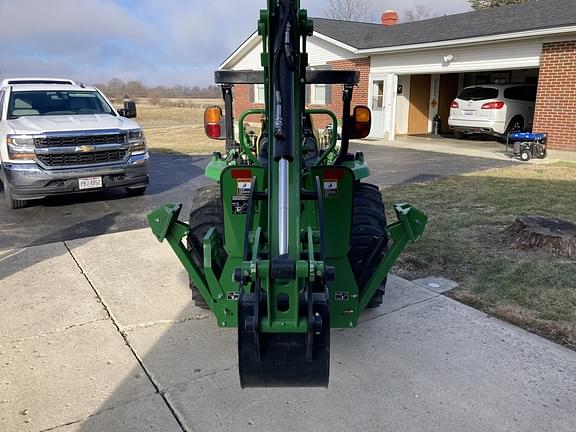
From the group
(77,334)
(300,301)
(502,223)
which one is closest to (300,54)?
(300,301)

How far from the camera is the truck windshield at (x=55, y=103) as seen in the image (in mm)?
7762

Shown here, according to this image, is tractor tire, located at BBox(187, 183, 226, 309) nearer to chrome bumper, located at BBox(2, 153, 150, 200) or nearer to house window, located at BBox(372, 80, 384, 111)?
chrome bumper, located at BBox(2, 153, 150, 200)

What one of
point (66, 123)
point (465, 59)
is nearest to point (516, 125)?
point (465, 59)

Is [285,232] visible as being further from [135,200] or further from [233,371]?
[135,200]

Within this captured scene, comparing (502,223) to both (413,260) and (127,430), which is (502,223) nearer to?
(413,260)

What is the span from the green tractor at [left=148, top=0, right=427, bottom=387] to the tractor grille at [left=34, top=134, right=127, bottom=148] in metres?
3.69

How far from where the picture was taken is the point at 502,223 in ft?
20.9

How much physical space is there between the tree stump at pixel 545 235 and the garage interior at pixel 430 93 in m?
13.0

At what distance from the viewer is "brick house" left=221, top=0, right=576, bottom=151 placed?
1220cm

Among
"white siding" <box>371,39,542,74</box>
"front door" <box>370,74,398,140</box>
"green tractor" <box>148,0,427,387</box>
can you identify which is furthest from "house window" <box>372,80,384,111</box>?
"green tractor" <box>148,0,427,387</box>

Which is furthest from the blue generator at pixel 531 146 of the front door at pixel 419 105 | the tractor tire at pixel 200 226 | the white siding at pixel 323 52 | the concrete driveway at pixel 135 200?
the tractor tire at pixel 200 226

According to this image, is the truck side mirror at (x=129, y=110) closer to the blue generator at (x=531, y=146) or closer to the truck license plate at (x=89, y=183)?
the truck license plate at (x=89, y=183)

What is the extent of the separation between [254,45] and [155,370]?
21.1 meters

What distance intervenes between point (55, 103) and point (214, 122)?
525 centimetres
